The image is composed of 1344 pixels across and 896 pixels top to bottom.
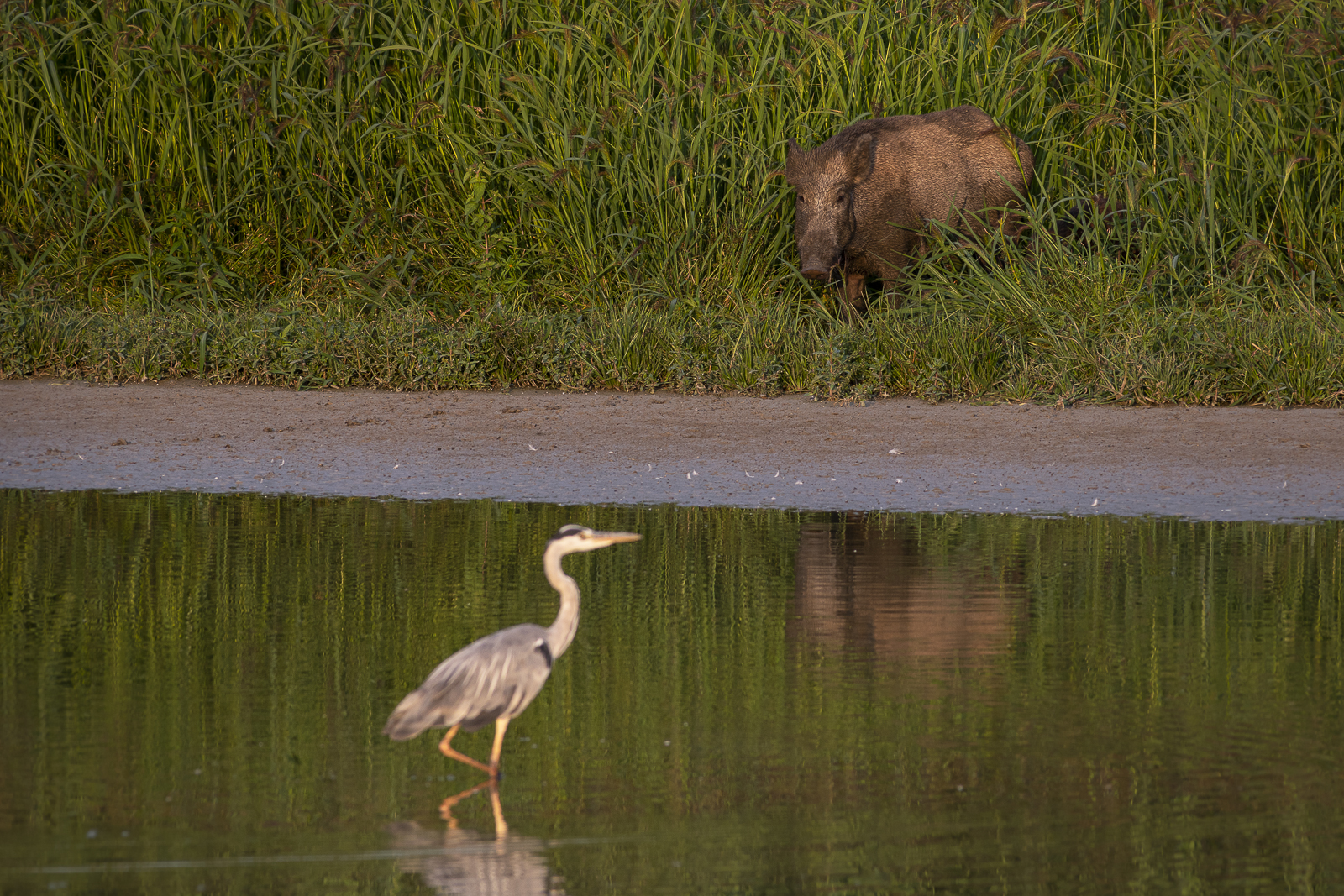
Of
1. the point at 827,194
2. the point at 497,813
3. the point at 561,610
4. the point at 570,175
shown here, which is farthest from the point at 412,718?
the point at 570,175

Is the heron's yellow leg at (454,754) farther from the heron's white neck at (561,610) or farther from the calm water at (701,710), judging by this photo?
the heron's white neck at (561,610)

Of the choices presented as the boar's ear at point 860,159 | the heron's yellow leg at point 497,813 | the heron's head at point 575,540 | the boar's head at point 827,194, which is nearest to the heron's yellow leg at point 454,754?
the heron's yellow leg at point 497,813

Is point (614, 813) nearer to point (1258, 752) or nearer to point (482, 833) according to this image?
point (482, 833)

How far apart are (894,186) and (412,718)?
23.6ft

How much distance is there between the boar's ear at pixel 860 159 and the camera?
1009 centimetres

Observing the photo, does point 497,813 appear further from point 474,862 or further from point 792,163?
point 792,163

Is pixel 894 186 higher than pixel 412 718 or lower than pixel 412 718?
higher

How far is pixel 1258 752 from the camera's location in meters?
3.72

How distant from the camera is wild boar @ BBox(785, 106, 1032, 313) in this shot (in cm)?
1011

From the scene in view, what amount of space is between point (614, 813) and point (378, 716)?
0.88 metres

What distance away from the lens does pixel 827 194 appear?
1005 cm

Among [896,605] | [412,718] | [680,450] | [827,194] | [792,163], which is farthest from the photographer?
[792,163]

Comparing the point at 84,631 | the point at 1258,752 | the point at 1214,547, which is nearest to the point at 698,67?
the point at 1214,547

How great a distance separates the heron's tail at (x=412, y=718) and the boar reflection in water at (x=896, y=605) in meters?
1.41
